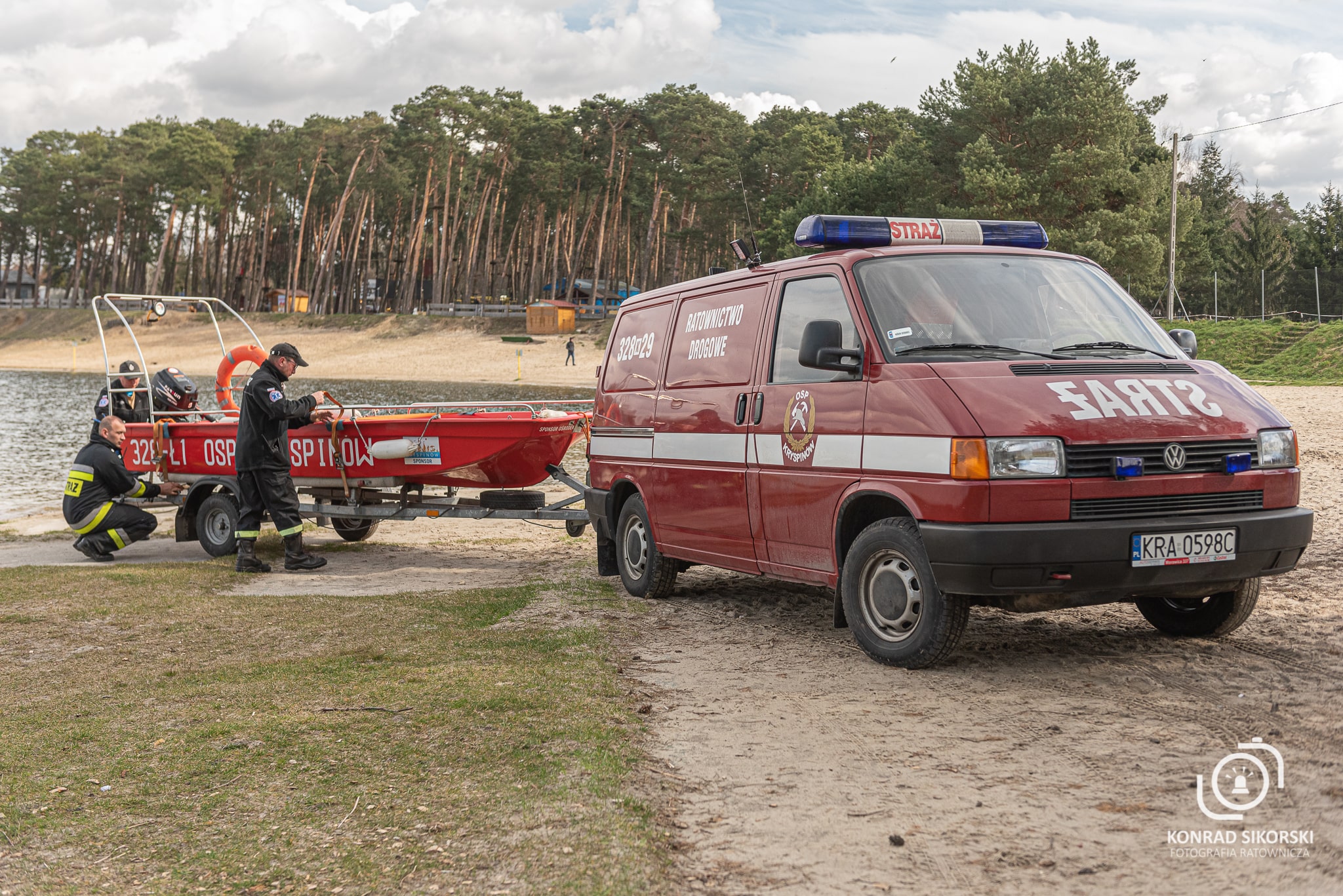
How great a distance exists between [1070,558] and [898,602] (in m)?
0.97

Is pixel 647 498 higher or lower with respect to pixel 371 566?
higher

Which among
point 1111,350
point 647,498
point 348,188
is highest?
point 348,188

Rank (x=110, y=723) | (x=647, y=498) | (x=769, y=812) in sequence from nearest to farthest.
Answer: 1. (x=769, y=812)
2. (x=110, y=723)
3. (x=647, y=498)

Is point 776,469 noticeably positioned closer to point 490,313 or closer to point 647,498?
point 647,498

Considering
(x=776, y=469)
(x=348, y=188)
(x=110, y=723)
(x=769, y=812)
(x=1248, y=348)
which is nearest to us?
(x=769, y=812)

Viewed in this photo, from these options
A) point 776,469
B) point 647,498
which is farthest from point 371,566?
point 776,469

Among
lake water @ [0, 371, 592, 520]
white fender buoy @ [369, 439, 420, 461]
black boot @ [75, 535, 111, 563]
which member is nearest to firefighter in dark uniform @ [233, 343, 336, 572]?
white fender buoy @ [369, 439, 420, 461]

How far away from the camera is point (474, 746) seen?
497cm

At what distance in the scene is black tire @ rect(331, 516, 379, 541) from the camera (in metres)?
13.3

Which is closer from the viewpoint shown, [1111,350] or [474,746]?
[474,746]

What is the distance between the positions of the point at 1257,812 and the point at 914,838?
115 cm

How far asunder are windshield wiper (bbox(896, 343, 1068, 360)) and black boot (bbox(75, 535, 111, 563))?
370 inches

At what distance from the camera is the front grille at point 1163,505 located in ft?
18.1

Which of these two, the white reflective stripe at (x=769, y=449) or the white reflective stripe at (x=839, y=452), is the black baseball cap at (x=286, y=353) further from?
the white reflective stripe at (x=839, y=452)
